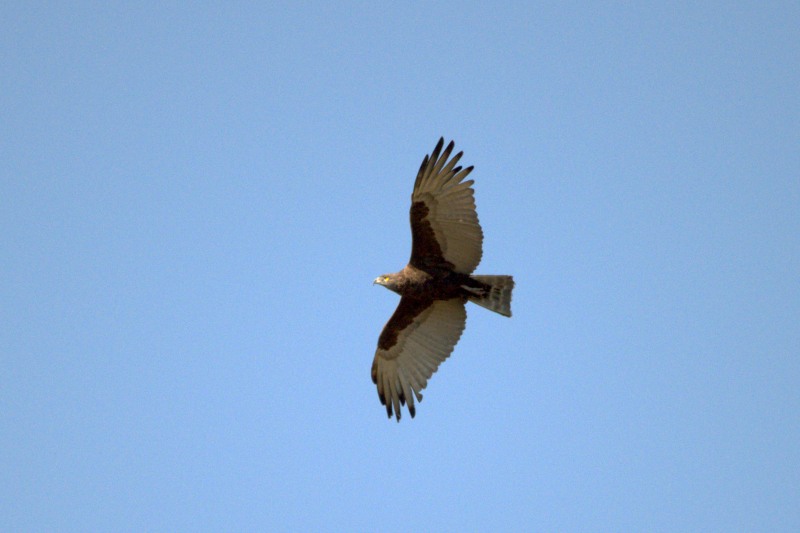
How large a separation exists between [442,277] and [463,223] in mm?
910

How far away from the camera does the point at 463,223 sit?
12.4 m

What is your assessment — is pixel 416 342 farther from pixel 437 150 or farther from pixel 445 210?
pixel 437 150

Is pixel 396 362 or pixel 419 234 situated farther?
pixel 396 362

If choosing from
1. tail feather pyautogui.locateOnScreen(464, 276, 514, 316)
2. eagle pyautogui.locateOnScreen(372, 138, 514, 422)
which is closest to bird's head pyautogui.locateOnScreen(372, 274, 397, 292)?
eagle pyautogui.locateOnScreen(372, 138, 514, 422)

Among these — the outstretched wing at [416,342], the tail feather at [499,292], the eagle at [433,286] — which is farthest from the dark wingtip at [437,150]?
the outstretched wing at [416,342]

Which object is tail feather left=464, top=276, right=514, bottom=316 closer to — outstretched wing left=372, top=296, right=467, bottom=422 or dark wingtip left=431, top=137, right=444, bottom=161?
outstretched wing left=372, top=296, right=467, bottom=422

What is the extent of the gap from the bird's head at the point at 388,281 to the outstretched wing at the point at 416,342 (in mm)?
605

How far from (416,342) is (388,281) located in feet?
4.27

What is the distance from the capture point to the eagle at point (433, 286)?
1238cm

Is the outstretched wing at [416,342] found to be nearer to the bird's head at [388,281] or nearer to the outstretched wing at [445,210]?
the bird's head at [388,281]

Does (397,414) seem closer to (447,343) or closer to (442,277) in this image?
(447,343)

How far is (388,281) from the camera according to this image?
12.9 m

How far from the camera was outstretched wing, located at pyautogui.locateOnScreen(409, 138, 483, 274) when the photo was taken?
12.4 meters

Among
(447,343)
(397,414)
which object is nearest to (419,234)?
(447,343)
